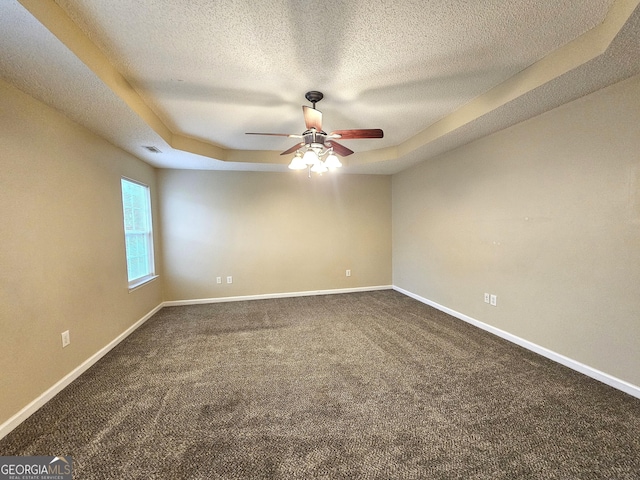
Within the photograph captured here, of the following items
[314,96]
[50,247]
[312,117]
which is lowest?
[50,247]

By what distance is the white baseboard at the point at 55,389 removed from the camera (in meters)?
1.66

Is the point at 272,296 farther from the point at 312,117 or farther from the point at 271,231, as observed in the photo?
the point at 312,117

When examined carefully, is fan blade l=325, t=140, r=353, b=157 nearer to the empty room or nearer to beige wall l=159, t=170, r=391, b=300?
the empty room

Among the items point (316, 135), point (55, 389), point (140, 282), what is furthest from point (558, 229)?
point (140, 282)

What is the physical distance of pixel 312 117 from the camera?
221cm

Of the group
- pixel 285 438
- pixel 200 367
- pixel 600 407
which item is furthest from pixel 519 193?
pixel 200 367

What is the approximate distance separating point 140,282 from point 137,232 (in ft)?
2.29

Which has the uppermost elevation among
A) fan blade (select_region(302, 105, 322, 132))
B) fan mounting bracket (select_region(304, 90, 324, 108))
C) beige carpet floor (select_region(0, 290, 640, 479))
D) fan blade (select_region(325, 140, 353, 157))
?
fan mounting bracket (select_region(304, 90, 324, 108))

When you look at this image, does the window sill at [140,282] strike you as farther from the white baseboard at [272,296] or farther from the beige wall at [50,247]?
the white baseboard at [272,296]

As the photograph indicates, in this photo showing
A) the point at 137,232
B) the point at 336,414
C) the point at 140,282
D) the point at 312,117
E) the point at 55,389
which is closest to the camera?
the point at 336,414

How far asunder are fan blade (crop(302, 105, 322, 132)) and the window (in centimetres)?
254

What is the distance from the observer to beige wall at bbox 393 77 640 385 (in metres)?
1.97

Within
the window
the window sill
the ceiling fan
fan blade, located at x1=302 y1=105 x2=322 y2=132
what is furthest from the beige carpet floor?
fan blade, located at x1=302 y1=105 x2=322 y2=132

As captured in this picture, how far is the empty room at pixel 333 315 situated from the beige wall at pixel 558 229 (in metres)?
0.02
